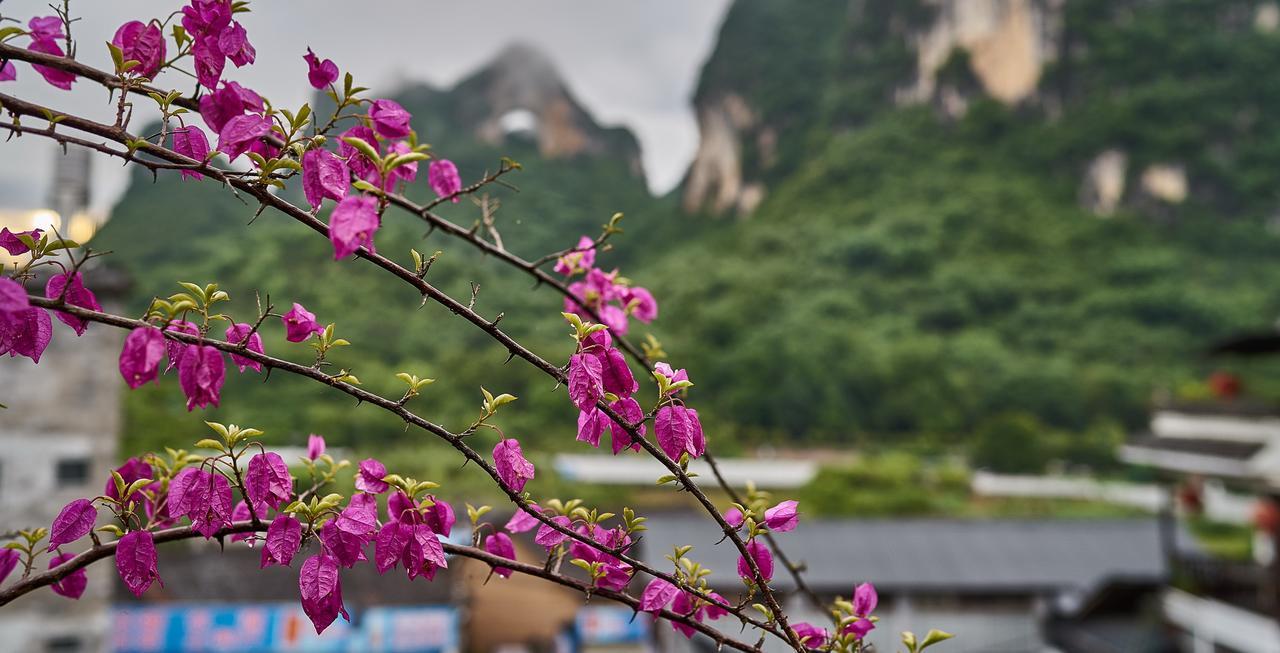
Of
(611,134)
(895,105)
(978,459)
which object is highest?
(895,105)

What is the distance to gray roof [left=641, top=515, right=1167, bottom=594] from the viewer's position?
21.1 ft

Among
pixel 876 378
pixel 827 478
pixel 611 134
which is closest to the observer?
pixel 827 478

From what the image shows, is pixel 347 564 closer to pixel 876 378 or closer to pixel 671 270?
pixel 876 378

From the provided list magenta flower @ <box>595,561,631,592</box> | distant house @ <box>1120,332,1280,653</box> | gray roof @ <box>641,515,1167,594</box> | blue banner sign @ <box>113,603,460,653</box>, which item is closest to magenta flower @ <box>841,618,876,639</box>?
magenta flower @ <box>595,561,631,592</box>

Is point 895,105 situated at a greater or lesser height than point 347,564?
greater

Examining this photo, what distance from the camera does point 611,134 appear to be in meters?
37.3

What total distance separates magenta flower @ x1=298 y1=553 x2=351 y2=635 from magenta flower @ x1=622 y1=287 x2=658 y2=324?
0.57 meters

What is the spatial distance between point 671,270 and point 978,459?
10413mm

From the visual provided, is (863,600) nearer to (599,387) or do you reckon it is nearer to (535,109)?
(599,387)

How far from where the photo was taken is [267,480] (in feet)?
2.23

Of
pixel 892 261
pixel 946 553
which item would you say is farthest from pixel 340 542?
pixel 892 261

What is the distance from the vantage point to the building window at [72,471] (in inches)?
201

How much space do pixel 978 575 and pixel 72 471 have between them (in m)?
6.34

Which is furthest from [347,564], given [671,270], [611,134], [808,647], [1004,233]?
[611,134]
